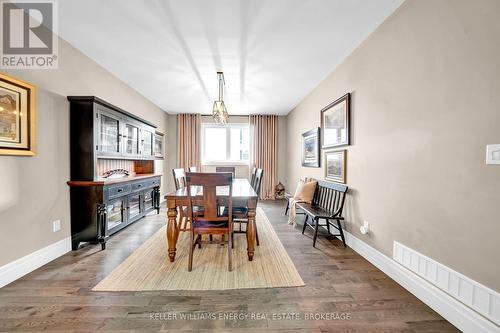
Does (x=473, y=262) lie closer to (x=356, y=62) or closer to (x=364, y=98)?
(x=364, y=98)

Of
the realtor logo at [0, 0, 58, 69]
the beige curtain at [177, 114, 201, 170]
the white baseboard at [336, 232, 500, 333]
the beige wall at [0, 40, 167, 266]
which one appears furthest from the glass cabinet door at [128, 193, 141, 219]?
the white baseboard at [336, 232, 500, 333]

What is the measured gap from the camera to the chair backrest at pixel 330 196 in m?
2.84

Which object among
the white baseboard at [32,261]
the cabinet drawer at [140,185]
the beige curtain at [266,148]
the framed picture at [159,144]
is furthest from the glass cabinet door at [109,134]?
the beige curtain at [266,148]

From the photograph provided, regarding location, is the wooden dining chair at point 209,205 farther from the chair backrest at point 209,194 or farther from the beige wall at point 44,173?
the beige wall at point 44,173

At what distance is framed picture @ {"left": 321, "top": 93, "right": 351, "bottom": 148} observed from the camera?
2.81m

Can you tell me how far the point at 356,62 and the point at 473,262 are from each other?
2.32 metres

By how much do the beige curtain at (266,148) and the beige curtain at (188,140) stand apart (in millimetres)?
1596

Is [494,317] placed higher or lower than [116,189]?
lower

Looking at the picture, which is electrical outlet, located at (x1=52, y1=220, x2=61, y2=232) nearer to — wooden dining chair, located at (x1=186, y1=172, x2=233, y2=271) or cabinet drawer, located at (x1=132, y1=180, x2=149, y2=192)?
cabinet drawer, located at (x1=132, y1=180, x2=149, y2=192)

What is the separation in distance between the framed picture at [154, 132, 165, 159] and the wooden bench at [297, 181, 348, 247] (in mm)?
3816


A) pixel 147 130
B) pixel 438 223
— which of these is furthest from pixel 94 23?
pixel 438 223

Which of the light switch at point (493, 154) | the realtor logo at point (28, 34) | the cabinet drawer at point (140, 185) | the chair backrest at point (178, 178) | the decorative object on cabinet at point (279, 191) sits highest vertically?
the realtor logo at point (28, 34)

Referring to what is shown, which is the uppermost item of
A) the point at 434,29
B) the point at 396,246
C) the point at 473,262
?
the point at 434,29

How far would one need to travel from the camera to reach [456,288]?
1431mm
